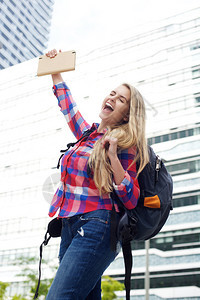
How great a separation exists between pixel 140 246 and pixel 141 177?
27.7 metres

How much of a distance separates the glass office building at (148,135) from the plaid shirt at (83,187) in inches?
986

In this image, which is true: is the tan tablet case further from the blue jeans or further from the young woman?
the blue jeans

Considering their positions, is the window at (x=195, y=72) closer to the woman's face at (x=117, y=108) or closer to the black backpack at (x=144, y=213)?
the woman's face at (x=117, y=108)

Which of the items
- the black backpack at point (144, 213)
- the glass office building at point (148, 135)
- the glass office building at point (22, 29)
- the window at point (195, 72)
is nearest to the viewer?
the black backpack at point (144, 213)

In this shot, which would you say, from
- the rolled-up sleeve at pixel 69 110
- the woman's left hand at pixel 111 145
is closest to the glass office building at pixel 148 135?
the rolled-up sleeve at pixel 69 110

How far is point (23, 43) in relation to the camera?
276 ft

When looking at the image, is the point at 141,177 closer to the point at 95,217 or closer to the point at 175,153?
the point at 95,217

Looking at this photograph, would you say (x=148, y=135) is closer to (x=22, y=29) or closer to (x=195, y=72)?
(x=195, y=72)

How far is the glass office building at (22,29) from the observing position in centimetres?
7786

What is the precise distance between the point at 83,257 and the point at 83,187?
1.09 feet

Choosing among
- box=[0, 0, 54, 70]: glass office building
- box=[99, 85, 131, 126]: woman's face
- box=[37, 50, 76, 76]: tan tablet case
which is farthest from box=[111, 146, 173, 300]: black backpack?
box=[0, 0, 54, 70]: glass office building

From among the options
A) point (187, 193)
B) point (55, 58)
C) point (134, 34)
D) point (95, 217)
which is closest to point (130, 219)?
point (95, 217)

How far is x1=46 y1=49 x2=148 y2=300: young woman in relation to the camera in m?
1.35

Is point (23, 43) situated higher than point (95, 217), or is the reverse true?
point (23, 43)
